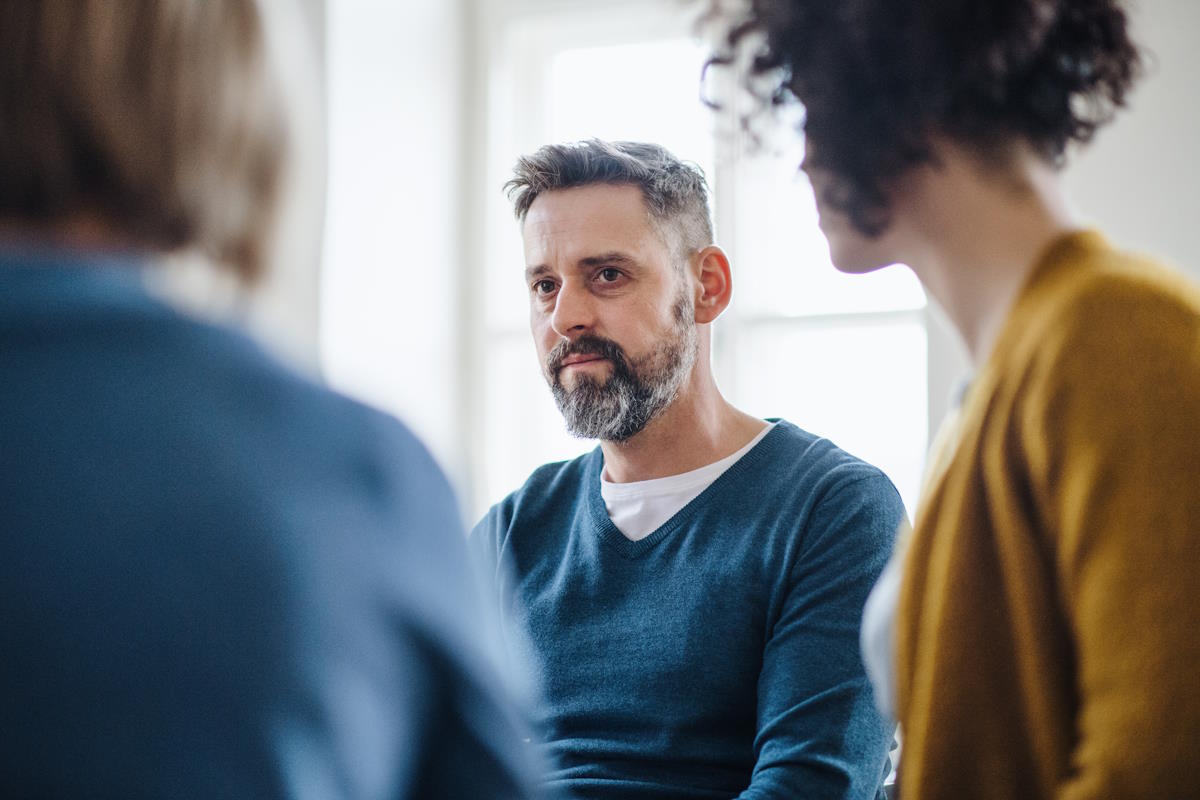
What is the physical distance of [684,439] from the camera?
1730 mm

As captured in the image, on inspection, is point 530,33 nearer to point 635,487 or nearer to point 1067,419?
point 635,487

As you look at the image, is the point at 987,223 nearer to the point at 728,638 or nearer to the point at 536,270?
the point at 728,638

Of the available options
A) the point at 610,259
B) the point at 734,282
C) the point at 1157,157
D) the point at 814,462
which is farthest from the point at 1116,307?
the point at 734,282

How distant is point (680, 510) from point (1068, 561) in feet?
3.08

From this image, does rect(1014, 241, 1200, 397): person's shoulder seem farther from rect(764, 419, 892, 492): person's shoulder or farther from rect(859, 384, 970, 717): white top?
rect(764, 419, 892, 492): person's shoulder

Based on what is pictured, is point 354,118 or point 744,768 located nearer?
point 744,768

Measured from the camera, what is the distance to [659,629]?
1.52m

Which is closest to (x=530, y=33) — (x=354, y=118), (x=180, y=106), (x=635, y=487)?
(x=354, y=118)

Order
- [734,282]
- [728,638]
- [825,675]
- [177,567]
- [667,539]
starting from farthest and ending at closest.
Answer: [734,282] → [667,539] → [728,638] → [825,675] → [177,567]

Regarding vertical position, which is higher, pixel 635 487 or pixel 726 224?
pixel 726 224

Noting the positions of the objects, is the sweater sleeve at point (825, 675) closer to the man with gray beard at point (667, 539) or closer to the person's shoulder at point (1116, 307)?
the man with gray beard at point (667, 539)

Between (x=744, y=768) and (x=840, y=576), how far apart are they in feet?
0.90

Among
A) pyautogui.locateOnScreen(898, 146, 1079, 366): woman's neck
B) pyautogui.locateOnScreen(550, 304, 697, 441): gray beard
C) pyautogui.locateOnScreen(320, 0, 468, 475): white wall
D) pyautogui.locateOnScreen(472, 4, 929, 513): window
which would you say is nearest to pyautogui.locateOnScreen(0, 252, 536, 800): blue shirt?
pyautogui.locateOnScreen(898, 146, 1079, 366): woman's neck

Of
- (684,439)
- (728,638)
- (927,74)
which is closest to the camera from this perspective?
(927,74)
